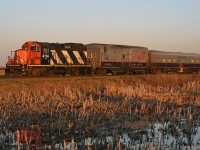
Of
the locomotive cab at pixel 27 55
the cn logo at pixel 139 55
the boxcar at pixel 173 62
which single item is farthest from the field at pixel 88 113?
the boxcar at pixel 173 62

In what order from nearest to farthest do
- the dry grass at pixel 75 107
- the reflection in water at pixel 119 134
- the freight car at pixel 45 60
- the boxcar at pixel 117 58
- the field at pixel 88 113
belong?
the reflection in water at pixel 119 134
the field at pixel 88 113
the dry grass at pixel 75 107
the freight car at pixel 45 60
the boxcar at pixel 117 58

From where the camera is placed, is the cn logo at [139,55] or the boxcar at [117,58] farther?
the cn logo at [139,55]

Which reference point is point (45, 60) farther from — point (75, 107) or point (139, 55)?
point (75, 107)

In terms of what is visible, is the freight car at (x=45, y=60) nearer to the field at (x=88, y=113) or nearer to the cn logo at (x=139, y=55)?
the field at (x=88, y=113)

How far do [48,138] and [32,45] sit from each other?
2226 cm

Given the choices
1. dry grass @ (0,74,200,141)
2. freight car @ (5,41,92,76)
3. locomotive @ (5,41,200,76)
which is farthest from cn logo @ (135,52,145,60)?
dry grass @ (0,74,200,141)

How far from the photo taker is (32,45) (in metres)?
31.1

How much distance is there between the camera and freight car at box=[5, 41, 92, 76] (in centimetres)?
3005

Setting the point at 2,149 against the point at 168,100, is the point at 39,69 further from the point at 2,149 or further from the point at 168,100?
the point at 2,149

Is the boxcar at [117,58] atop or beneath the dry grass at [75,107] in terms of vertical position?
atop

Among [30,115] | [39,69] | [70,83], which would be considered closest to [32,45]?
[39,69]

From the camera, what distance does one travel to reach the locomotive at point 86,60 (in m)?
30.5

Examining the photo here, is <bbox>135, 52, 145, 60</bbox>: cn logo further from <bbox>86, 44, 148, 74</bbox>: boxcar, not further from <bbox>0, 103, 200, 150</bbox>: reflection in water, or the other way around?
<bbox>0, 103, 200, 150</bbox>: reflection in water

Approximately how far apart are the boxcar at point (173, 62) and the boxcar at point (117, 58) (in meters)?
1.63
